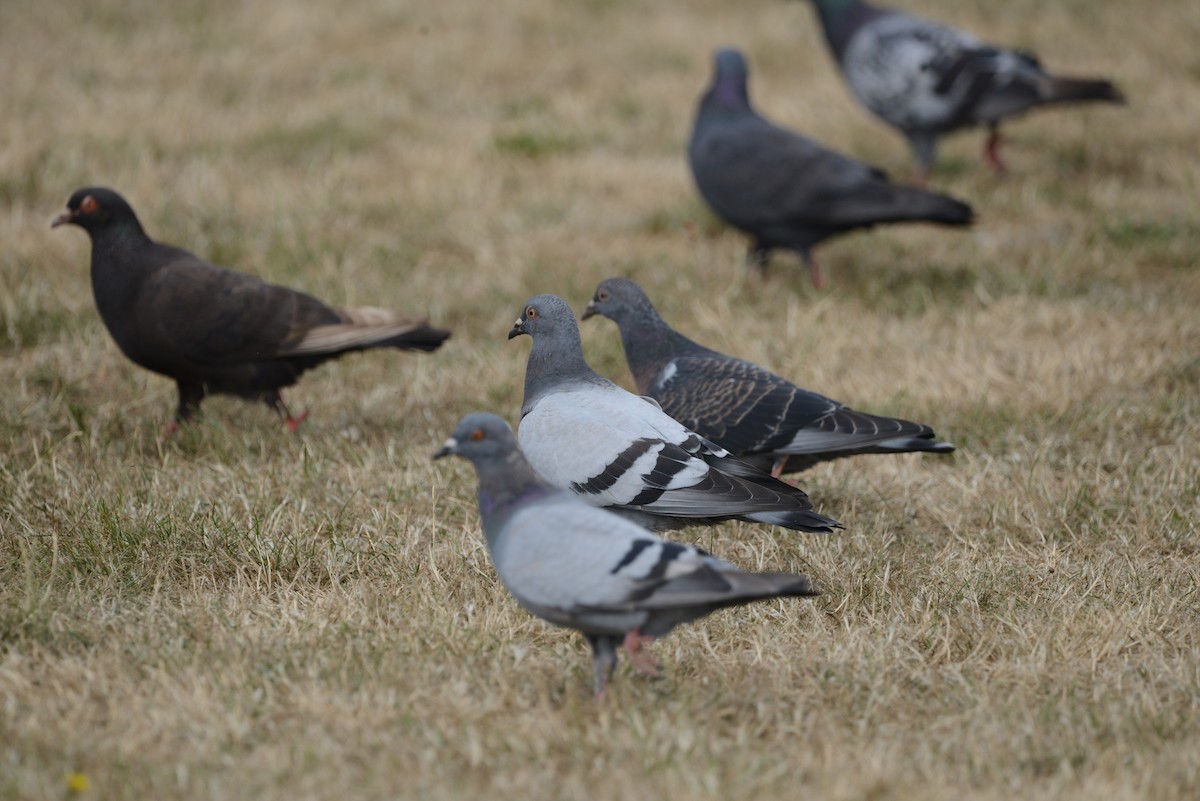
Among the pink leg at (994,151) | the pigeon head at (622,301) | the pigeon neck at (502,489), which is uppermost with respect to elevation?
the pink leg at (994,151)

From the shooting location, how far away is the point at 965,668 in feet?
11.5


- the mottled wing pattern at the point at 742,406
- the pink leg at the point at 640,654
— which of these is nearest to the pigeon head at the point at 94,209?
the mottled wing pattern at the point at 742,406

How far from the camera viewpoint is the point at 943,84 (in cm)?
845

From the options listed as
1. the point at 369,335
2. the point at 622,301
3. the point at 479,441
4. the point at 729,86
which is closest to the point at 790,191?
the point at 729,86

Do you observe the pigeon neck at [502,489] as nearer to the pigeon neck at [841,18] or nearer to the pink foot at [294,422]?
the pink foot at [294,422]

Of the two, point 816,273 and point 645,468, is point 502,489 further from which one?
point 816,273

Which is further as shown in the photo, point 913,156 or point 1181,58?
point 1181,58

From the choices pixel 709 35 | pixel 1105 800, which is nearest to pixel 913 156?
pixel 709 35

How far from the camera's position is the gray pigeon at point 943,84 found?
8.48m

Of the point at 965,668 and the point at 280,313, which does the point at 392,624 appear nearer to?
the point at 965,668

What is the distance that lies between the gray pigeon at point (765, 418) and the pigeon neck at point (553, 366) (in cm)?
44

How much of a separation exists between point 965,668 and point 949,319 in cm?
321

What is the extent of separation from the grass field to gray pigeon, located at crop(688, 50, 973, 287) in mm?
298

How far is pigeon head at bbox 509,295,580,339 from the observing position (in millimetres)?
4355
